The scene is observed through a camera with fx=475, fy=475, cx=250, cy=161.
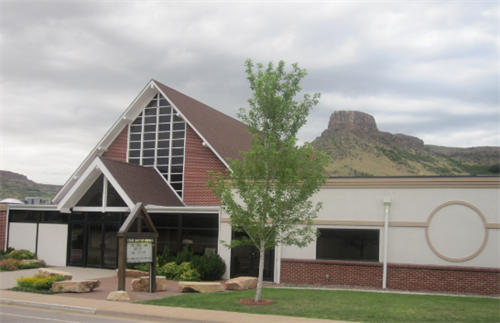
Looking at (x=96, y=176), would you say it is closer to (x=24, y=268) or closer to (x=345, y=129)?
(x=24, y=268)

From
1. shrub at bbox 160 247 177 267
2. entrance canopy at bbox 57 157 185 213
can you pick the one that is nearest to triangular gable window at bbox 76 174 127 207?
entrance canopy at bbox 57 157 185 213

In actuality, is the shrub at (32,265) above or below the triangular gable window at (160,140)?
below

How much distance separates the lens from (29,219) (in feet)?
88.6

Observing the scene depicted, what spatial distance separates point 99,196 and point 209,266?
766 centimetres

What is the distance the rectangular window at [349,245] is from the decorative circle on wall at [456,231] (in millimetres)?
2164

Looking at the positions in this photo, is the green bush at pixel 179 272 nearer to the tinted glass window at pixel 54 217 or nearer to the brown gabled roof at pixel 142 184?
the brown gabled roof at pixel 142 184

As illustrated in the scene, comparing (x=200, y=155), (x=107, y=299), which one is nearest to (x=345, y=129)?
(x=200, y=155)

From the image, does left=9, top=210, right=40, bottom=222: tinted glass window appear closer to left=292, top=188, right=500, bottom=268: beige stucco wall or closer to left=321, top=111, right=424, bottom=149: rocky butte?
left=292, top=188, right=500, bottom=268: beige stucco wall

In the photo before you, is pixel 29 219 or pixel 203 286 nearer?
pixel 203 286

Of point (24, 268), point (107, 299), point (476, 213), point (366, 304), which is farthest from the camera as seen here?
point (24, 268)

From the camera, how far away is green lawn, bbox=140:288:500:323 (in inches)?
488

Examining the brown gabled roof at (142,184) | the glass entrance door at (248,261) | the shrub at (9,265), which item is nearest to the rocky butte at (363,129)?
the brown gabled roof at (142,184)

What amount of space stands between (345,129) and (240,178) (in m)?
85.0

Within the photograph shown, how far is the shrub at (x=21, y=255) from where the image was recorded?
83.4ft
